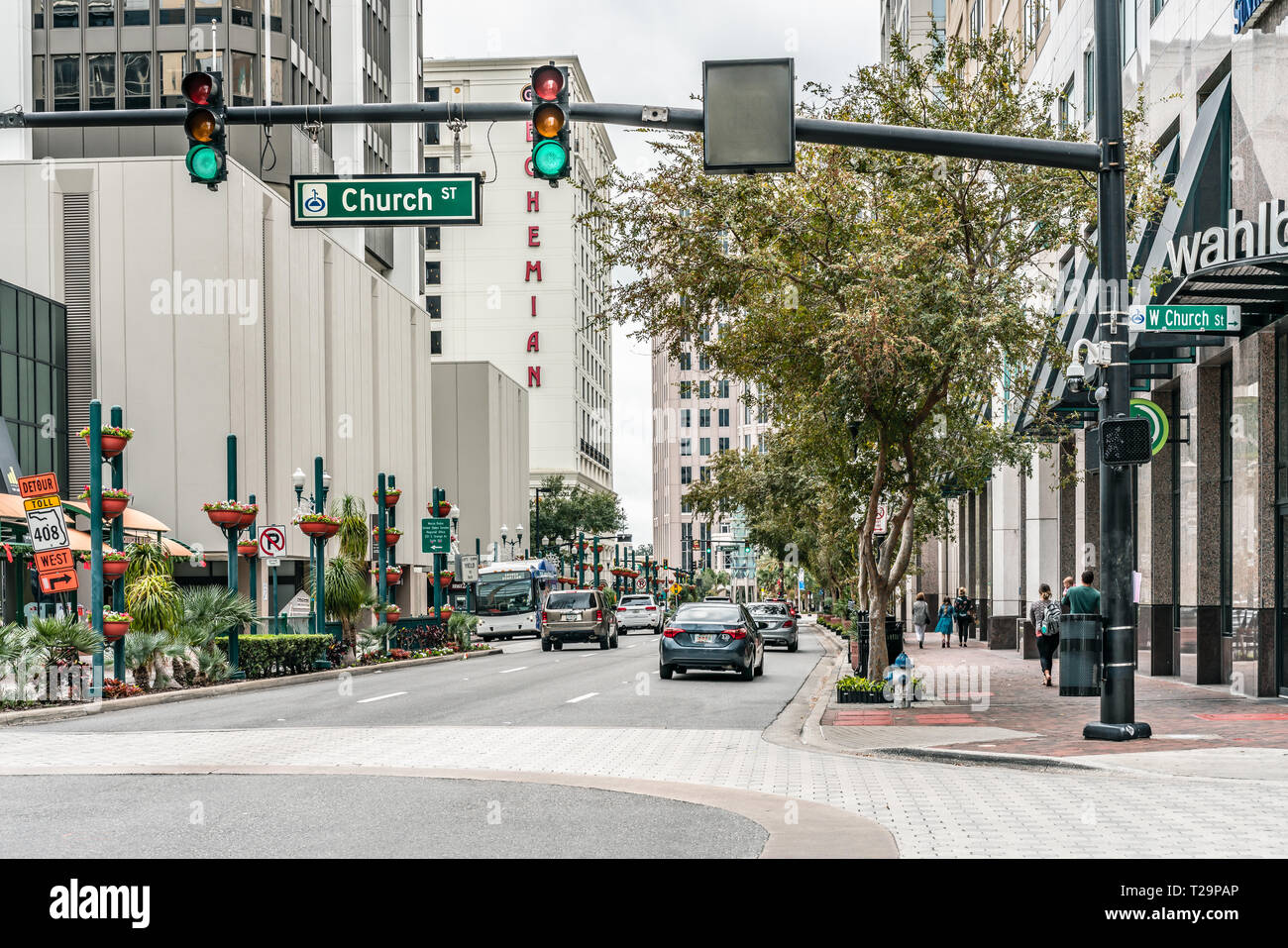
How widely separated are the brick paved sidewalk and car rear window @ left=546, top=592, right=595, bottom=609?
21.6 metres

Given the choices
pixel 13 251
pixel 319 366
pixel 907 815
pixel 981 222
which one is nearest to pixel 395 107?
pixel 907 815

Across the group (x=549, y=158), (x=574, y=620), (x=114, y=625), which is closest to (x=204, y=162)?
(x=549, y=158)

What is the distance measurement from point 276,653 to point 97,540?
6750mm

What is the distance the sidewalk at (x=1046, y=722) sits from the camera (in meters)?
14.3

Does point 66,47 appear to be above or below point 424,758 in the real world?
above

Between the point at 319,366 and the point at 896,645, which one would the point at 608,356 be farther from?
the point at 896,645

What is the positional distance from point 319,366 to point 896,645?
4043cm

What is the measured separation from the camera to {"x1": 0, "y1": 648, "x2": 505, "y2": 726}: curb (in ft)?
64.7

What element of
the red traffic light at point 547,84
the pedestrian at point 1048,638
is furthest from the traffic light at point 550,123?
the pedestrian at point 1048,638

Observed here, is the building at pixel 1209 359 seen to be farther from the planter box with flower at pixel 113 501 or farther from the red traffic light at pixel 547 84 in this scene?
the planter box with flower at pixel 113 501

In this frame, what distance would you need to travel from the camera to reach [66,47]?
6172 cm

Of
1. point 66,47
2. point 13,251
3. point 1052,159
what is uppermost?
point 66,47

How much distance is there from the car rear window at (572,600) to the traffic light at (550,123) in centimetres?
3387

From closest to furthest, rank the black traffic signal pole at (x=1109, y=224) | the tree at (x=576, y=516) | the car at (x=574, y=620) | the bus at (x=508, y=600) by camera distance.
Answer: the black traffic signal pole at (x=1109, y=224) → the car at (x=574, y=620) → the bus at (x=508, y=600) → the tree at (x=576, y=516)
